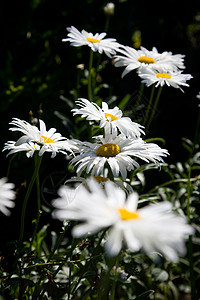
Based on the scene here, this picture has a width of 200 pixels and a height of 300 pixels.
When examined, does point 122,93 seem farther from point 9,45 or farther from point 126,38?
point 9,45

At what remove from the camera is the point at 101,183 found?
91 centimetres

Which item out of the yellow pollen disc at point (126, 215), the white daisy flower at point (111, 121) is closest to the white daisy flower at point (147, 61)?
the white daisy flower at point (111, 121)

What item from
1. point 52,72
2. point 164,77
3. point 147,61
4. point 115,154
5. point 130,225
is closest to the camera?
point 130,225

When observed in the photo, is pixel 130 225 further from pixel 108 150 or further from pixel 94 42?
pixel 94 42

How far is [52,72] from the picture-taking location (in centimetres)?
237

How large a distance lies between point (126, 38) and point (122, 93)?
577 millimetres

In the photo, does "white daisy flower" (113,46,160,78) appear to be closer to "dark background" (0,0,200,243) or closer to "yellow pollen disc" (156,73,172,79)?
"yellow pollen disc" (156,73,172,79)

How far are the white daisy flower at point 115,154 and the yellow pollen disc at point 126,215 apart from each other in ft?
0.85

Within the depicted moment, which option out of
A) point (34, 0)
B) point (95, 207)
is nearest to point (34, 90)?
point (34, 0)

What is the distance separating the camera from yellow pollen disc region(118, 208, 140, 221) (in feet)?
1.86

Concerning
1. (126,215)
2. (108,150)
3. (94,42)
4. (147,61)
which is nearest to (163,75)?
(147,61)

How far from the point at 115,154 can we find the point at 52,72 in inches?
61.8

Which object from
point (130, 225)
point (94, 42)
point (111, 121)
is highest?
point (94, 42)

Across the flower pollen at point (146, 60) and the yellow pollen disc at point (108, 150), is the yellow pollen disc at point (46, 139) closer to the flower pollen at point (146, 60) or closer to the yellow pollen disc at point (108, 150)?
the yellow pollen disc at point (108, 150)
